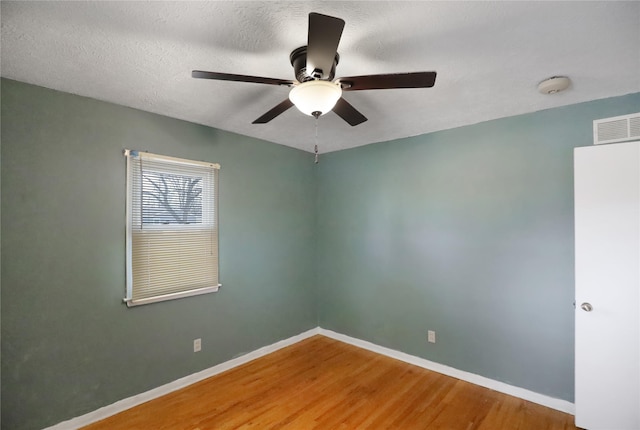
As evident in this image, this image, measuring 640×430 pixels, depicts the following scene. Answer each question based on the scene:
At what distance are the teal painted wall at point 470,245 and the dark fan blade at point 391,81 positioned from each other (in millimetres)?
1692

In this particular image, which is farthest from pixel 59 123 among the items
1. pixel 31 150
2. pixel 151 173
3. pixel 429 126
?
pixel 429 126

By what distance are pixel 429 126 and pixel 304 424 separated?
113 inches

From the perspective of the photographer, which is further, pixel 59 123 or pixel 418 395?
pixel 418 395

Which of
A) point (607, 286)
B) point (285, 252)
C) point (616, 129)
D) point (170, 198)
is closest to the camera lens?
point (607, 286)

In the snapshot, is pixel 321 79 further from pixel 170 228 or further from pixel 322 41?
pixel 170 228

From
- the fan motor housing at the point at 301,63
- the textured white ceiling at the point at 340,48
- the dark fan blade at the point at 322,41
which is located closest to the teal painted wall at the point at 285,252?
the textured white ceiling at the point at 340,48

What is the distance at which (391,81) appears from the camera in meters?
1.53

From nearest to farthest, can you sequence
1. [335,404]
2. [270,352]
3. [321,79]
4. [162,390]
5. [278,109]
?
[321,79] → [278,109] → [335,404] → [162,390] → [270,352]

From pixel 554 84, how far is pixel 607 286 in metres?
1.48

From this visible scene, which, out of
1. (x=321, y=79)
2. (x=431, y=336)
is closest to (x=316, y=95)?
(x=321, y=79)

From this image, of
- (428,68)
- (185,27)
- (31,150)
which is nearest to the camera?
(185,27)

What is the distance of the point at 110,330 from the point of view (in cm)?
241

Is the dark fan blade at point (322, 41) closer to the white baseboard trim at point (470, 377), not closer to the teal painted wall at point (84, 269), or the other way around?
the teal painted wall at point (84, 269)

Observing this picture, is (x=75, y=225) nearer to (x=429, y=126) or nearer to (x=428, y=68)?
(x=428, y=68)
